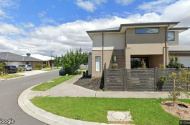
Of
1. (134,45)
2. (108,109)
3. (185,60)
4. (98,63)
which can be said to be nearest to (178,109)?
(108,109)

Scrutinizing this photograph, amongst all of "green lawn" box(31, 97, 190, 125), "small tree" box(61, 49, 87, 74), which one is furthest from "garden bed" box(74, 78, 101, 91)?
"small tree" box(61, 49, 87, 74)

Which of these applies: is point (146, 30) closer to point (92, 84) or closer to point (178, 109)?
point (92, 84)

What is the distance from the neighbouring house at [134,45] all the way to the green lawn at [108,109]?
12.7 feet

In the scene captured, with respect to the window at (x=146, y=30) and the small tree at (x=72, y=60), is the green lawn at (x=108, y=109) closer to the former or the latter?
the window at (x=146, y=30)

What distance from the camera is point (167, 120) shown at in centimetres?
430

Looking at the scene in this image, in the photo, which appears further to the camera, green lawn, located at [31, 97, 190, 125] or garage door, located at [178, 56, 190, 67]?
garage door, located at [178, 56, 190, 67]

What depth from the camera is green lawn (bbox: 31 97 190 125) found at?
434cm

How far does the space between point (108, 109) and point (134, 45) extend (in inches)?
318

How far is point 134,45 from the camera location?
37.5 ft

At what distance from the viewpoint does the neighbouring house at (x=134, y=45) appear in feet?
36.7

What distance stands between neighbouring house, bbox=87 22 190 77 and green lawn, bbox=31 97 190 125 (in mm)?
3865

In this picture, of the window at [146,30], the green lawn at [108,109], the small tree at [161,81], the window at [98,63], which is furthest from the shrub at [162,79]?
the window at [98,63]

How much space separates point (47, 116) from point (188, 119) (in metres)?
5.69

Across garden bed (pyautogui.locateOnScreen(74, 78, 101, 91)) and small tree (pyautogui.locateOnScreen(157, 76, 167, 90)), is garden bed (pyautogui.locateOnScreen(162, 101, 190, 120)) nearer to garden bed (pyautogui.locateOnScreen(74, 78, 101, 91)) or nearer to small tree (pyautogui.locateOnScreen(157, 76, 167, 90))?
small tree (pyautogui.locateOnScreen(157, 76, 167, 90))
